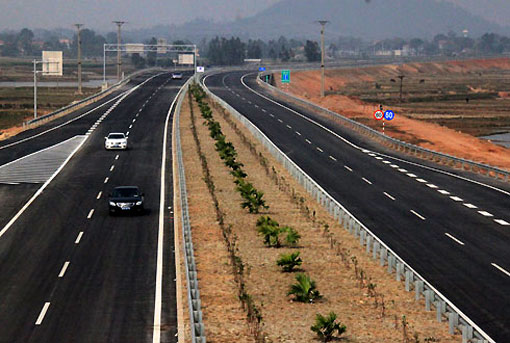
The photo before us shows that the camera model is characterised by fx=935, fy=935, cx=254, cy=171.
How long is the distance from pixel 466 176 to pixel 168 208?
23656 mm

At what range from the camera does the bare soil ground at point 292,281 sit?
26.7 meters

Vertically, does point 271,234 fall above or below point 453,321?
above

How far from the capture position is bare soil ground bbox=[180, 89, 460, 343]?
2673cm

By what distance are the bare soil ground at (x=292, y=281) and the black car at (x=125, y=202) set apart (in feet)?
9.55

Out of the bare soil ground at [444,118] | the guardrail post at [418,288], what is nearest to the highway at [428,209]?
the guardrail post at [418,288]

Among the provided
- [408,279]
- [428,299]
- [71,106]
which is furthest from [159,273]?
[71,106]

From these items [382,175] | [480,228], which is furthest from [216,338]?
[382,175]

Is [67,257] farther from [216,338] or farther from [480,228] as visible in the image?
[480,228]

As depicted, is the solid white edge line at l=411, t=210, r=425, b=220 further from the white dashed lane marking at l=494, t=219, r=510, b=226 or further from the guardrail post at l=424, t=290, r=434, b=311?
the guardrail post at l=424, t=290, r=434, b=311

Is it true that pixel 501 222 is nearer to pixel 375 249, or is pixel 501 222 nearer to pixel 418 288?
pixel 375 249

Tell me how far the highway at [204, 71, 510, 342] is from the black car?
1094 centimetres

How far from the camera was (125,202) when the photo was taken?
4616 cm

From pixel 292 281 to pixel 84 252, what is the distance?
938 centimetres

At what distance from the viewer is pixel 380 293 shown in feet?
103
